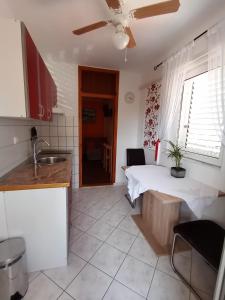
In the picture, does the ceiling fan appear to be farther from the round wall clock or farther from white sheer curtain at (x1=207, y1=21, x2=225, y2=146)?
the round wall clock

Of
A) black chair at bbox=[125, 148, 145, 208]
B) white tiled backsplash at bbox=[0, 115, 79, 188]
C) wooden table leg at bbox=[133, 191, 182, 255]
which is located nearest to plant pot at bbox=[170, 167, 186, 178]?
wooden table leg at bbox=[133, 191, 182, 255]

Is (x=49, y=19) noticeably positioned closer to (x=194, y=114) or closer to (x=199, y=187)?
(x=194, y=114)

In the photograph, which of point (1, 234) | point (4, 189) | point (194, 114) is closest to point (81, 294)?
point (1, 234)

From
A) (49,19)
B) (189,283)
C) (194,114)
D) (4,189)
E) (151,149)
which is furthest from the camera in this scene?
(151,149)

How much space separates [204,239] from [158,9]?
5.69 feet

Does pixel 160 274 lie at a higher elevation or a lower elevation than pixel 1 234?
lower

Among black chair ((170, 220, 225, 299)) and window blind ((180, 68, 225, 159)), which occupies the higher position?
window blind ((180, 68, 225, 159))

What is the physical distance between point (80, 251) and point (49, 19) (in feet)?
7.91

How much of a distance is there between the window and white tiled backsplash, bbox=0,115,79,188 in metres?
1.91

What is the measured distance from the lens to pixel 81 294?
1197 millimetres

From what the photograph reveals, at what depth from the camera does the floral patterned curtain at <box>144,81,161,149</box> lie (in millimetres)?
2621

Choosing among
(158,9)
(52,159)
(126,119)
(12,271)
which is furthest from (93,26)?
(126,119)

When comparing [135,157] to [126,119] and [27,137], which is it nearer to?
[126,119]

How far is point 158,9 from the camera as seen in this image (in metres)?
1.06
